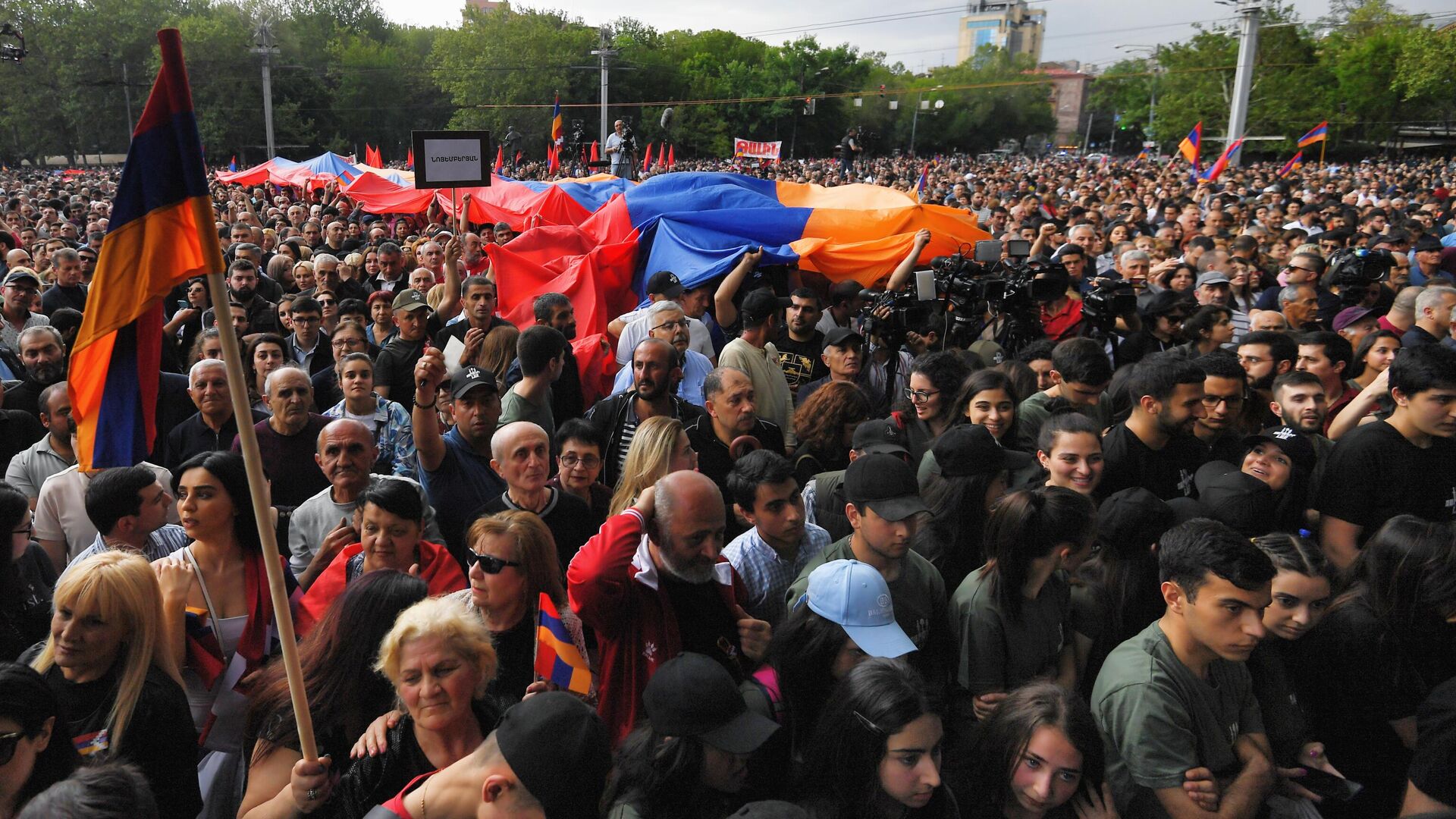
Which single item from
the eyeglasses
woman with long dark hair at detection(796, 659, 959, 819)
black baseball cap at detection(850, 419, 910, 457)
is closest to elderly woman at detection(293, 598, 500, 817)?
the eyeglasses

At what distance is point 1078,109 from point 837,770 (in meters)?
146

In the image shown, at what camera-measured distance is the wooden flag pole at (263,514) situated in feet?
7.08

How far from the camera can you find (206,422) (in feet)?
15.4

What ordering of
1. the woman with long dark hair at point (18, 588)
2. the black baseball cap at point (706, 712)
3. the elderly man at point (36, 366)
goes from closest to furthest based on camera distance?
the black baseball cap at point (706, 712)
the woman with long dark hair at point (18, 588)
the elderly man at point (36, 366)

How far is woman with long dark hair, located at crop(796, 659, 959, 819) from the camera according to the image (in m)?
2.41

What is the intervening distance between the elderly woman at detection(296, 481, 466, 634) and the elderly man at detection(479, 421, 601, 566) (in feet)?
1.25

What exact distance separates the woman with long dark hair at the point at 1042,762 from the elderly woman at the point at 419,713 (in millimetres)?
1274

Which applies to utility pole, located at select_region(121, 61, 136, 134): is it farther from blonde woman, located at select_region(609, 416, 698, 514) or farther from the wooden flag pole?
the wooden flag pole

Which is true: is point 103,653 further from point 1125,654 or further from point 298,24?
point 298,24

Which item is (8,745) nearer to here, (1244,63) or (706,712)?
(706,712)

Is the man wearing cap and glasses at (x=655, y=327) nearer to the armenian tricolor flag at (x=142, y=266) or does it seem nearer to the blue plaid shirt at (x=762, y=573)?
the blue plaid shirt at (x=762, y=573)

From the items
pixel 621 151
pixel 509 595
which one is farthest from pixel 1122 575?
pixel 621 151

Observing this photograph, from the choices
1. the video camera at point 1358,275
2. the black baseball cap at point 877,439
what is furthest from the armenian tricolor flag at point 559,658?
the video camera at point 1358,275

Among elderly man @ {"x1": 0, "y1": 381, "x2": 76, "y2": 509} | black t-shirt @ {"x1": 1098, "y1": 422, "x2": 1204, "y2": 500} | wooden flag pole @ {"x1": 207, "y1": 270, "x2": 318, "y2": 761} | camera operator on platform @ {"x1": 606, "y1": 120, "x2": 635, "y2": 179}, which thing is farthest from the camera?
camera operator on platform @ {"x1": 606, "y1": 120, "x2": 635, "y2": 179}
